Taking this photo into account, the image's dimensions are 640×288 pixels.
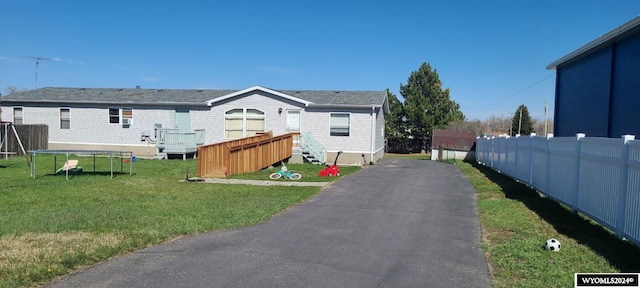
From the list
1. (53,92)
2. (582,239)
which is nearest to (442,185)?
(582,239)

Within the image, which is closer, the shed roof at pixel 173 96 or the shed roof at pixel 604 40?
the shed roof at pixel 604 40

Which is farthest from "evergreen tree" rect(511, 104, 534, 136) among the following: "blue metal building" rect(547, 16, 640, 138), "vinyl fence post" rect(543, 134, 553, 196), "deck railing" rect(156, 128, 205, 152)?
"vinyl fence post" rect(543, 134, 553, 196)

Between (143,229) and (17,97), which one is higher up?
(17,97)

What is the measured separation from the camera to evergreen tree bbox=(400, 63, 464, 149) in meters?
39.1

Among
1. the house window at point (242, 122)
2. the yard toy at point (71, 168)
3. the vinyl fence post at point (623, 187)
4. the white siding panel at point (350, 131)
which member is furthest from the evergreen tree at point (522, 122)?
the vinyl fence post at point (623, 187)

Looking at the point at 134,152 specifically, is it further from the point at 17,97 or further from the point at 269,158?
the point at 269,158

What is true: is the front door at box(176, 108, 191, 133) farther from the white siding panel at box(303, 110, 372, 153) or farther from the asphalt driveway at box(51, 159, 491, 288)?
the asphalt driveway at box(51, 159, 491, 288)

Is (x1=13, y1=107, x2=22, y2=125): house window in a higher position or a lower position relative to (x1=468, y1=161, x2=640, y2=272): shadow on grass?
higher

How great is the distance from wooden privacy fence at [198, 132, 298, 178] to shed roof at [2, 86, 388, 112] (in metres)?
4.05

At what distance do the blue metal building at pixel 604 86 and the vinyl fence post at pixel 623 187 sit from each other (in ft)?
20.7

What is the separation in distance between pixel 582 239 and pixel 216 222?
5939 millimetres

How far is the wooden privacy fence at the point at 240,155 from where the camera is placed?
1595 cm

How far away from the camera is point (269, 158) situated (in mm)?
20156

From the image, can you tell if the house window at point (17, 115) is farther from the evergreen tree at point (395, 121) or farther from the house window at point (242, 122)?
the evergreen tree at point (395, 121)
